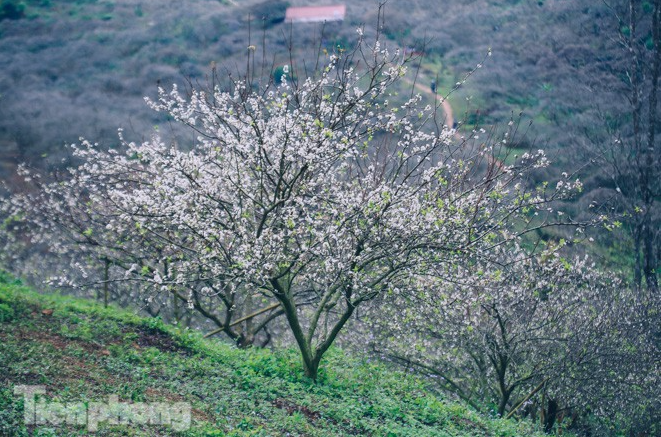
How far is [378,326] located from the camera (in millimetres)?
15555

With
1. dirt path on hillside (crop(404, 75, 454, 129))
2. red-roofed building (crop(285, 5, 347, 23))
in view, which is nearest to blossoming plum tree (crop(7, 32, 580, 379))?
dirt path on hillside (crop(404, 75, 454, 129))

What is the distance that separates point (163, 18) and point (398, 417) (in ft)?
205

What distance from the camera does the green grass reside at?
7.65m

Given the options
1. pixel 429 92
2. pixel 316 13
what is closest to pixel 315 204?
pixel 429 92

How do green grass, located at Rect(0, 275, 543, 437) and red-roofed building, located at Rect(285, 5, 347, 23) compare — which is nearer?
green grass, located at Rect(0, 275, 543, 437)

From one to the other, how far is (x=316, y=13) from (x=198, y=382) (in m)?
50.1

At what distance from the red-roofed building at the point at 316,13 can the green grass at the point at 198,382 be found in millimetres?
44313

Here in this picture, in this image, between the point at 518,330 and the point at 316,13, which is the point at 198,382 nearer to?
the point at 518,330

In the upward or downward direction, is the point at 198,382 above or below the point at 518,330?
above

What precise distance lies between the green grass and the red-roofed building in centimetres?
4431

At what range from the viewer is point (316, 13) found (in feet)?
177

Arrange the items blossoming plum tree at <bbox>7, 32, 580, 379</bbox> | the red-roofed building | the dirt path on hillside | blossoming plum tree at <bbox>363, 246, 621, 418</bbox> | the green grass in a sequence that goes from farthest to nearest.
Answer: the red-roofed building → the dirt path on hillside → blossoming plum tree at <bbox>363, 246, 621, 418</bbox> → blossoming plum tree at <bbox>7, 32, 580, 379</bbox> → the green grass

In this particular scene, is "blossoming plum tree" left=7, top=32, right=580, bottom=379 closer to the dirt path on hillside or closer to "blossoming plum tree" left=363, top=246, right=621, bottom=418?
"blossoming plum tree" left=363, top=246, right=621, bottom=418

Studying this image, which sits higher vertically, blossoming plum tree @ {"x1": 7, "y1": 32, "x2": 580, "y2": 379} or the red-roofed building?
the red-roofed building
